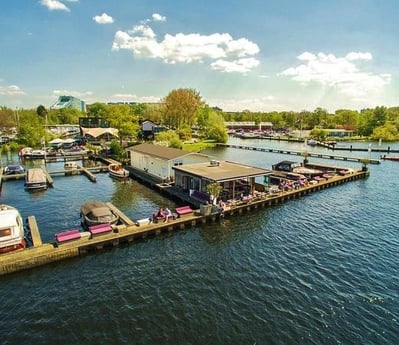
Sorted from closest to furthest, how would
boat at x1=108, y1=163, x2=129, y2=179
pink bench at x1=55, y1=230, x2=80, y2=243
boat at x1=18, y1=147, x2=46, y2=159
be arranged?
pink bench at x1=55, y1=230, x2=80, y2=243 < boat at x1=108, y1=163, x2=129, y2=179 < boat at x1=18, y1=147, x2=46, y2=159

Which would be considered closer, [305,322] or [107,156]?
[305,322]

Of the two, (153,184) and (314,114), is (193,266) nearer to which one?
(153,184)

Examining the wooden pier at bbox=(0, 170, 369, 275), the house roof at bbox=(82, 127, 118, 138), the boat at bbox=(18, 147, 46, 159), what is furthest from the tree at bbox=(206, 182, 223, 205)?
the house roof at bbox=(82, 127, 118, 138)

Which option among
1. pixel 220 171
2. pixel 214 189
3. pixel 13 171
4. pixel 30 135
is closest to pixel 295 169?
pixel 220 171

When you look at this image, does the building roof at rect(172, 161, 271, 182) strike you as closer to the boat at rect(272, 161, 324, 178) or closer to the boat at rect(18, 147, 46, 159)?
the boat at rect(272, 161, 324, 178)

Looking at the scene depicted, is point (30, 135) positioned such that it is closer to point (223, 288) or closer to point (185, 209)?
point (185, 209)

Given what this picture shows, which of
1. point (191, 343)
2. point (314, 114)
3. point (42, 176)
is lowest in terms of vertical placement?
point (191, 343)

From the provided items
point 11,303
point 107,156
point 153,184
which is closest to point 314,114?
point 107,156
